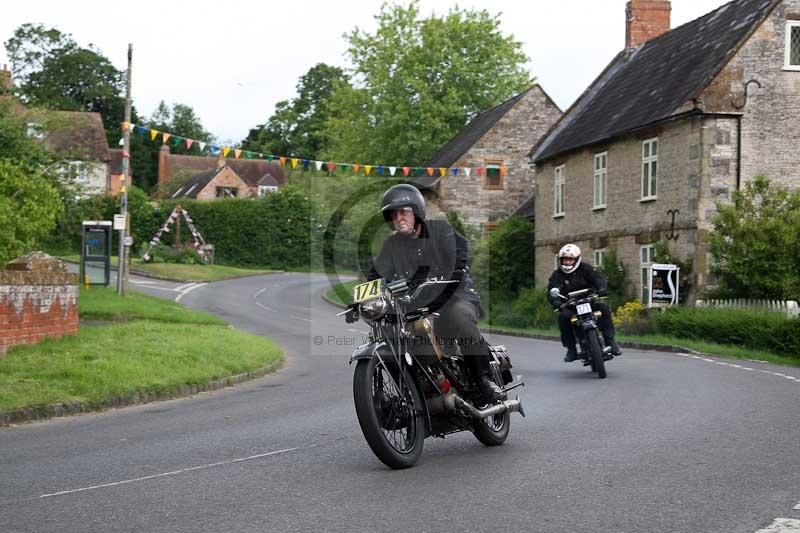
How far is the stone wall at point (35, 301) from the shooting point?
14281 millimetres

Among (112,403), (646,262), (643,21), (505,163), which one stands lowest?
(112,403)

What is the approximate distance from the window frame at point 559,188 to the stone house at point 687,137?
445 millimetres

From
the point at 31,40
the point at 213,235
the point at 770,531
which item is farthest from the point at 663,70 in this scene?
the point at 31,40

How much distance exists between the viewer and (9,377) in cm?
1249

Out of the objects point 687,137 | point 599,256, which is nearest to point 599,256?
point 599,256

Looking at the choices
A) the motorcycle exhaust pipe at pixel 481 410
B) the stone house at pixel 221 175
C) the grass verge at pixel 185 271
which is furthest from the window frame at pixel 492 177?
the stone house at pixel 221 175

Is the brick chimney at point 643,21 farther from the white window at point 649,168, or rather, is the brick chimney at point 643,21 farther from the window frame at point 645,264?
the window frame at point 645,264

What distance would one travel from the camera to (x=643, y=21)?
38469 mm

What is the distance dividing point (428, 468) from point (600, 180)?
2747cm

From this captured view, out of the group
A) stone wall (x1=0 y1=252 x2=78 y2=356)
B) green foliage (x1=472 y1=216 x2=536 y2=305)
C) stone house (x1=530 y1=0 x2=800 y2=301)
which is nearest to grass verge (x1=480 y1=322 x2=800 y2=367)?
stone house (x1=530 y1=0 x2=800 y2=301)

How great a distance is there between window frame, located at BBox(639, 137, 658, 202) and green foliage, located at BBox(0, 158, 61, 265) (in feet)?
55.8

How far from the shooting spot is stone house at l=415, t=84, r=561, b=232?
4997cm

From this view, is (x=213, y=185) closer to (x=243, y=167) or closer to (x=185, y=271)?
(x=243, y=167)

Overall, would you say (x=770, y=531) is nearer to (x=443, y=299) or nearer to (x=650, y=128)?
(x=443, y=299)
